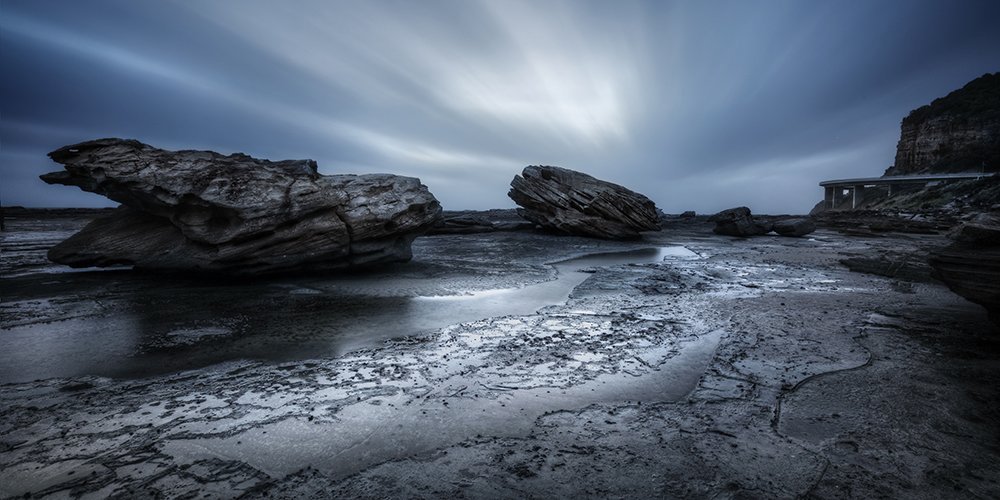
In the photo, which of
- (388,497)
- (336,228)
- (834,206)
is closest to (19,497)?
(388,497)

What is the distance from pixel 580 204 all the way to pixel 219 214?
63.9 ft

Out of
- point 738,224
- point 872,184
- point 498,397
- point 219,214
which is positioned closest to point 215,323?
point 219,214

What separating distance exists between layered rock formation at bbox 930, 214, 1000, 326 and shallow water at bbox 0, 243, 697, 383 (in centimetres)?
592

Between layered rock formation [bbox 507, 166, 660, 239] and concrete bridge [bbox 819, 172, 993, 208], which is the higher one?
concrete bridge [bbox 819, 172, 993, 208]

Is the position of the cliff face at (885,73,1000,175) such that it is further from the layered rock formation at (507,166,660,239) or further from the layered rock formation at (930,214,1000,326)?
the layered rock formation at (930,214,1000,326)

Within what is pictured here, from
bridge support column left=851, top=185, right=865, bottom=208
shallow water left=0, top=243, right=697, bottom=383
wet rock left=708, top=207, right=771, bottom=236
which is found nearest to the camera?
shallow water left=0, top=243, right=697, bottom=383

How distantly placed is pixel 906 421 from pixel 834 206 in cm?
10385

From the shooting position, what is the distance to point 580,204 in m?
25.2

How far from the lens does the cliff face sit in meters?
65.0

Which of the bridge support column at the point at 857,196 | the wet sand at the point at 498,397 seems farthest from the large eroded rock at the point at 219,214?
the bridge support column at the point at 857,196

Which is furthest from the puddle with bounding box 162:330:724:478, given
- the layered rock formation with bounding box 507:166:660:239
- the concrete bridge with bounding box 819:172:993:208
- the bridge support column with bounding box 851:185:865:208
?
the bridge support column with bounding box 851:185:865:208

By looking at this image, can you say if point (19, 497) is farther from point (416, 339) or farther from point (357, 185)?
point (357, 185)

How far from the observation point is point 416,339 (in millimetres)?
5973

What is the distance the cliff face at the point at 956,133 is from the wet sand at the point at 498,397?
9006 cm
